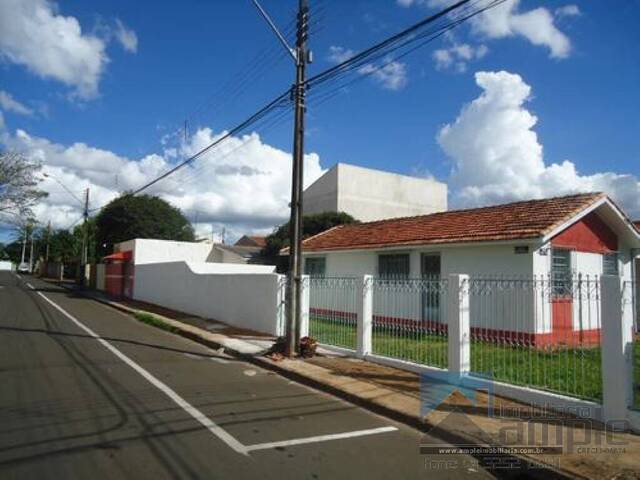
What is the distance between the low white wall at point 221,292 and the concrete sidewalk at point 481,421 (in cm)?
338

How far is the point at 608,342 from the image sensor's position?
20.6ft

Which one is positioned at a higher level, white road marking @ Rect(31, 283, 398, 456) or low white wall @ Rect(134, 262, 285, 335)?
low white wall @ Rect(134, 262, 285, 335)

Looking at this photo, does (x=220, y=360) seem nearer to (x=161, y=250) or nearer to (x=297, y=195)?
(x=297, y=195)

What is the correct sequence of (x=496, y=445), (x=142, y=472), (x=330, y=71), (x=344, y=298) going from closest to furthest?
(x=142, y=472)
(x=496, y=445)
(x=330, y=71)
(x=344, y=298)

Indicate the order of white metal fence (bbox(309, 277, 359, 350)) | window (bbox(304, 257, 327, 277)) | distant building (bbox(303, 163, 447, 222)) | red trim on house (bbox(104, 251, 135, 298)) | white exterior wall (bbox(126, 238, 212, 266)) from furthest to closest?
1. distant building (bbox(303, 163, 447, 222))
2. white exterior wall (bbox(126, 238, 212, 266))
3. red trim on house (bbox(104, 251, 135, 298))
4. window (bbox(304, 257, 327, 277))
5. white metal fence (bbox(309, 277, 359, 350))

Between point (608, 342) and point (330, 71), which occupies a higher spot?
point (330, 71)

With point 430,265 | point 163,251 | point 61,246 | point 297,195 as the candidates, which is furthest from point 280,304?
point 61,246

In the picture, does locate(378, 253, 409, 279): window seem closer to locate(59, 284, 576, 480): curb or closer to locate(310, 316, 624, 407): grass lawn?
locate(310, 316, 624, 407): grass lawn

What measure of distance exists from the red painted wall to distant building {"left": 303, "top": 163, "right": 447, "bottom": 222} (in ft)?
86.3

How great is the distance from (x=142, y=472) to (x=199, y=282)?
50.7 feet

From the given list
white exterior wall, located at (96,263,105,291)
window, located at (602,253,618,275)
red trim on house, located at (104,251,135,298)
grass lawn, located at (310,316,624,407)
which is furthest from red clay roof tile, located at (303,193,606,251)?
white exterior wall, located at (96,263,105,291)

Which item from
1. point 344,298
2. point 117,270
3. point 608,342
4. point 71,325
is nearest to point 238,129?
point 344,298

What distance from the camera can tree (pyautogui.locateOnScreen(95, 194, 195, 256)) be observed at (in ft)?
145

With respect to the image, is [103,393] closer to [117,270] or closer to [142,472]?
[142,472]
